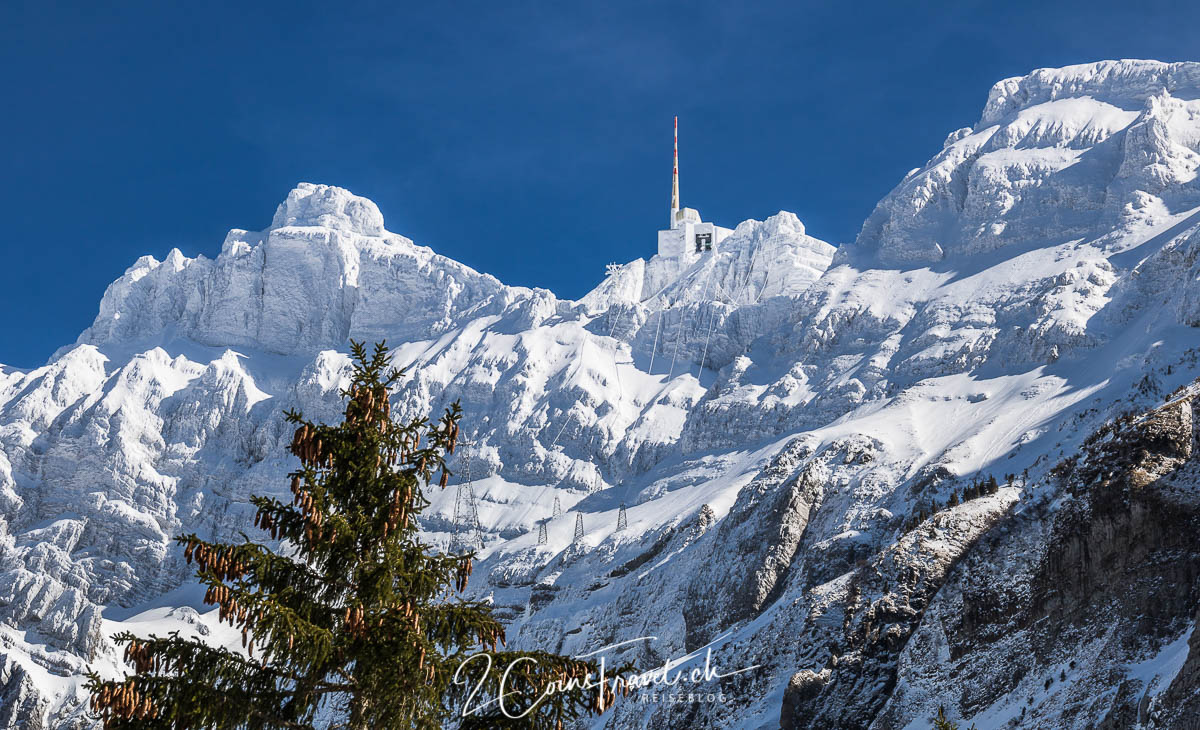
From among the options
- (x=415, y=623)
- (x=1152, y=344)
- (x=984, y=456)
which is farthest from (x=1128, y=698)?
(x=1152, y=344)

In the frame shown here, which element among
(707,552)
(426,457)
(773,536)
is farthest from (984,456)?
(426,457)

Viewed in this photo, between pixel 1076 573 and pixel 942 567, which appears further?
pixel 942 567

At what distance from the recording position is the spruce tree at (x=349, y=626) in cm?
1545

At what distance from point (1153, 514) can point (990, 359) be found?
360ft

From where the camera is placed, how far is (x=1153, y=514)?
80.1 metres

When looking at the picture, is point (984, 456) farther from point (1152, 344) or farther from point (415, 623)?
point (415, 623)

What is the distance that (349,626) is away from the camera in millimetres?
15703

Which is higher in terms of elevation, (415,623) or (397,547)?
(397,547)

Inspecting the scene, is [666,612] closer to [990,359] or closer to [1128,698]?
[990,359]

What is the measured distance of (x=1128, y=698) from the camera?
63.5 meters

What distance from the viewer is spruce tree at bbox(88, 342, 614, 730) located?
50.7 ft

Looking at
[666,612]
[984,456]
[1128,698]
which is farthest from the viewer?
[666,612]

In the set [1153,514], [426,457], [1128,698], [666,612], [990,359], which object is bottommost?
[1128,698]

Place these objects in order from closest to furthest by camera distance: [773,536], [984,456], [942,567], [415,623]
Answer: [415,623], [942,567], [984,456], [773,536]
